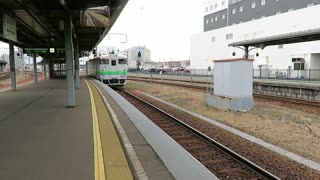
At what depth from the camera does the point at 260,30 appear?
176ft

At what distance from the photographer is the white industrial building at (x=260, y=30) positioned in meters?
44.6

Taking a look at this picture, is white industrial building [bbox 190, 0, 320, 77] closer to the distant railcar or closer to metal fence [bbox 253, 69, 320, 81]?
metal fence [bbox 253, 69, 320, 81]

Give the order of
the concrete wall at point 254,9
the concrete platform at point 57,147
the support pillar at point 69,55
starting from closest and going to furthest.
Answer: the concrete platform at point 57,147, the support pillar at point 69,55, the concrete wall at point 254,9

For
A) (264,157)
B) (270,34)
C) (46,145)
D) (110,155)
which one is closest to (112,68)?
(46,145)

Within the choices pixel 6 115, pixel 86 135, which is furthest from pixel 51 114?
pixel 86 135

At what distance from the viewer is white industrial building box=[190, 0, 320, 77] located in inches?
1754

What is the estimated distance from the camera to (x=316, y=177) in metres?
7.09

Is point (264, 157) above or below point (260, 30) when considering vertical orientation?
below

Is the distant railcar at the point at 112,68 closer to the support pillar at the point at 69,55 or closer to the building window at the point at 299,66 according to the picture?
the support pillar at the point at 69,55

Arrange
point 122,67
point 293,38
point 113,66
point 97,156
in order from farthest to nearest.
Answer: point 122,67 → point 113,66 → point 293,38 → point 97,156

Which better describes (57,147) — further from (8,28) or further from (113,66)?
(113,66)

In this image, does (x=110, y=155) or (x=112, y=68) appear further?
(x=112, y=68)

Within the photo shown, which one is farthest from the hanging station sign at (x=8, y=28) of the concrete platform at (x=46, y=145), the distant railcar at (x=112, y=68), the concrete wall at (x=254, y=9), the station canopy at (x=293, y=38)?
the concrete wall at (x=254, y=9)

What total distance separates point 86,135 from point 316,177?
5218mm
